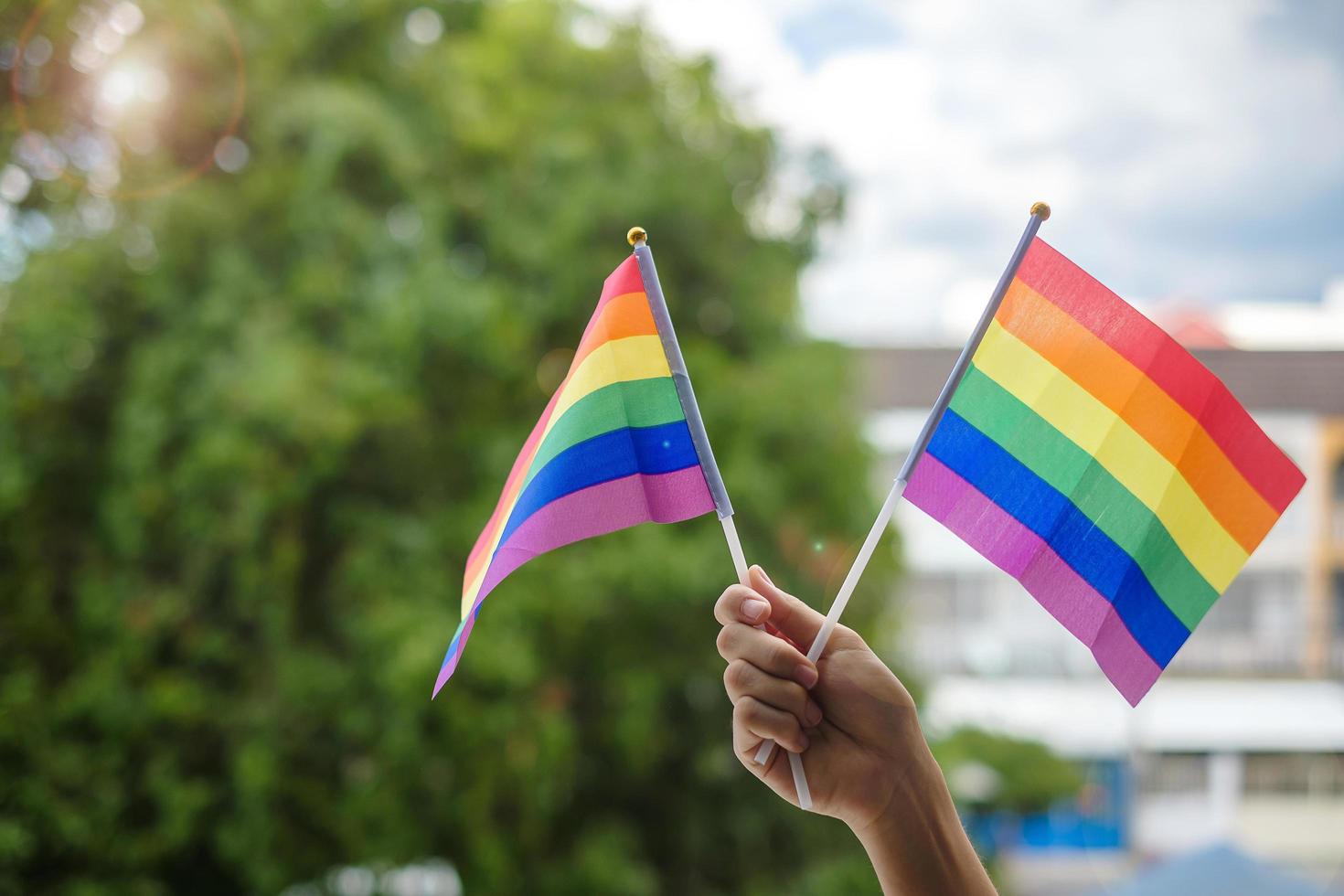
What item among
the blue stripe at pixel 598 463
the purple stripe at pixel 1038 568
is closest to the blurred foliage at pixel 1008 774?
the purple stripe at pixel 1038 568

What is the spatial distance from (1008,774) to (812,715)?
224 inches

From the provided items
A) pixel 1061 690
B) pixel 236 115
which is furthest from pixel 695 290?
pixel 1061 690

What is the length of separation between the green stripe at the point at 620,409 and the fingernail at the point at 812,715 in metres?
0.30

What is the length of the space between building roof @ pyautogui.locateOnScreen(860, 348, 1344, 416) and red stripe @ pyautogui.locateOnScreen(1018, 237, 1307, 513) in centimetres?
346

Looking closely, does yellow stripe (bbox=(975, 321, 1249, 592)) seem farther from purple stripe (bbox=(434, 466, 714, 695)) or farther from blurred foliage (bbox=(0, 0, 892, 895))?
blurred foliage (bbox=(0, 0, 892, 895))

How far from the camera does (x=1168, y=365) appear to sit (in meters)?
1.00

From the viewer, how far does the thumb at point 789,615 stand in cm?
92

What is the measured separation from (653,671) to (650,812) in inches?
31.1

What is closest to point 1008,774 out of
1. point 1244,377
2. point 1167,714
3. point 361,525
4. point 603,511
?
point 1244,377

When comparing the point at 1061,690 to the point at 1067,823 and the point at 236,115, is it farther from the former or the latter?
the point at 236,115

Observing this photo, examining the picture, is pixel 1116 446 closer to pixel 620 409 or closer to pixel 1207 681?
pixel 620 409

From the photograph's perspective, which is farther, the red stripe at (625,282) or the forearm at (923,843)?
the red stripe at (625,282)

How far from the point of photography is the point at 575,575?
4.00 meters

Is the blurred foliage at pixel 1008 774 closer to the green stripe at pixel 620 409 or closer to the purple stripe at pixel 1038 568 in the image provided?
the purple stripe at pixel 1038 568
